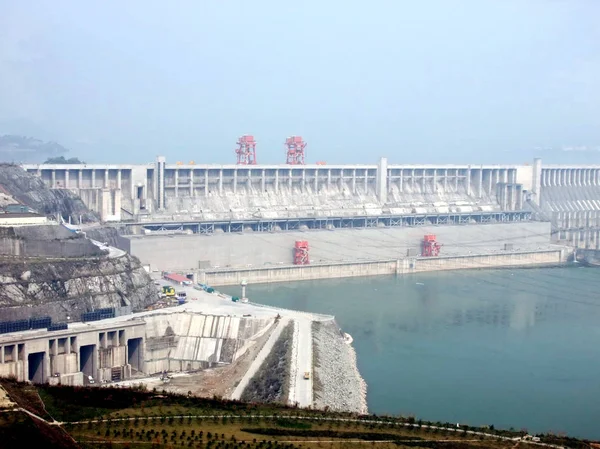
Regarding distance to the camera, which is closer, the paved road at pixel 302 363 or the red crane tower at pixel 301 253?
the paved road at pixel 302 363

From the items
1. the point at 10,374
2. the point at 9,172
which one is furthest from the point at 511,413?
the point at 9,172

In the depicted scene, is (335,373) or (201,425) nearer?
(201,425)

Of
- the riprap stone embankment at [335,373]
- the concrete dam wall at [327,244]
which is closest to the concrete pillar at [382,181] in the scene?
the concrete dam wall at [327,244]

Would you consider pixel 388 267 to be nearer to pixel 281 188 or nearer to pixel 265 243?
pixel 265 243

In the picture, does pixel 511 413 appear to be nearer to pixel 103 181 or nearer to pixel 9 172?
pixel 9 172

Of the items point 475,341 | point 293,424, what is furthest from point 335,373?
point 475,341

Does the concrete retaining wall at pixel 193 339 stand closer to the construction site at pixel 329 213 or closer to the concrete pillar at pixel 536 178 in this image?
the construction site at pixel 329 213

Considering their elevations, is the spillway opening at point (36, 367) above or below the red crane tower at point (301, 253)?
below
